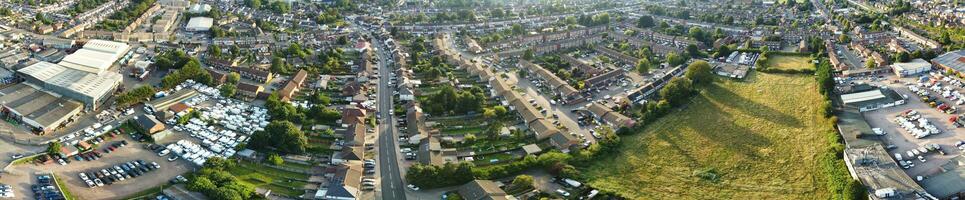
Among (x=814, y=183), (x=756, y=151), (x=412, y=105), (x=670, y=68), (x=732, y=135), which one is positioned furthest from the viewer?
(x=670, y=68)

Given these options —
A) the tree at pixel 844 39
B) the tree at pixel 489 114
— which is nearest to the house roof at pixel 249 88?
the tree at pixel 489 114

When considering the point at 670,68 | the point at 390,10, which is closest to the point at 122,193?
the point at 670,68

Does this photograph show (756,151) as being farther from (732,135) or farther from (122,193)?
(122,193)

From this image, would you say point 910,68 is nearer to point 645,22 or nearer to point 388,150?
point 645,22

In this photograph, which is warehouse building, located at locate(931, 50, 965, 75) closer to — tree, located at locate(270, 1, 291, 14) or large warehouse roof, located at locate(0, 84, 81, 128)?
large warehouse roof, located at locate(0, 84, 81, 128)

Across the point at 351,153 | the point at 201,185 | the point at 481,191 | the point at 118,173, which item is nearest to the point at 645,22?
the point at 351,153

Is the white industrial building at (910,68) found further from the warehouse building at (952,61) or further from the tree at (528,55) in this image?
the tree at (528,55)
